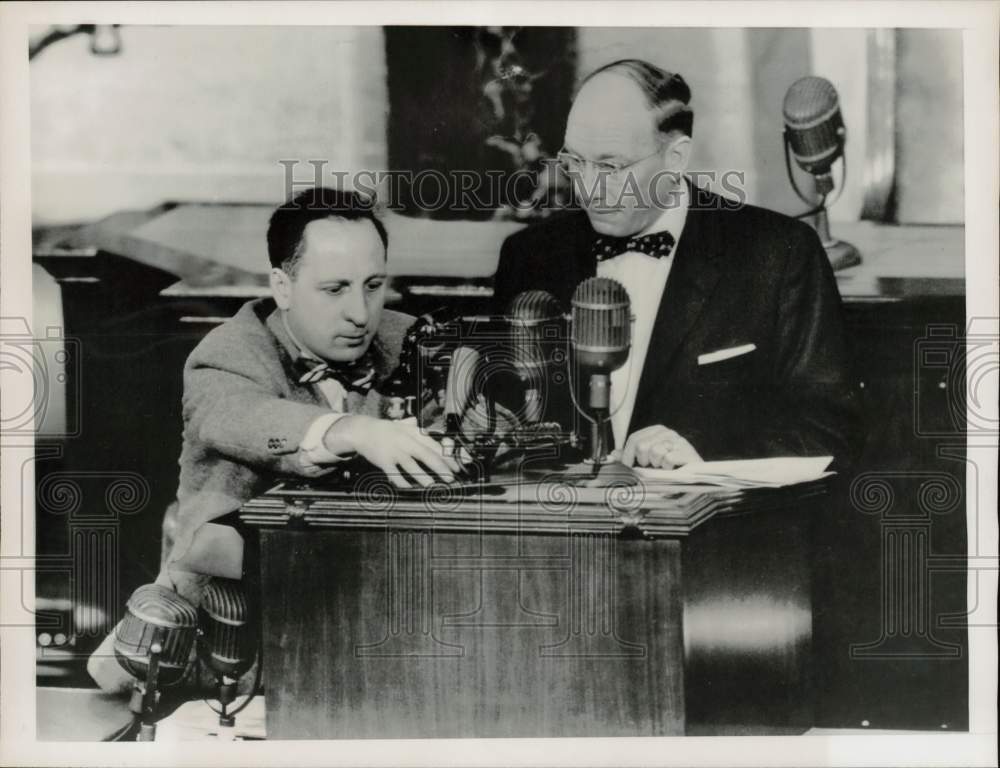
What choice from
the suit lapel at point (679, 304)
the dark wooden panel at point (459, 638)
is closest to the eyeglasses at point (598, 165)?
the suit lapel at point (679, 304)

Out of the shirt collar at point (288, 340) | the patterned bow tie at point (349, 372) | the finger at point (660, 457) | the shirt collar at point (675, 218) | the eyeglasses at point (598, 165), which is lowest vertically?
the finger at point (660, 457)

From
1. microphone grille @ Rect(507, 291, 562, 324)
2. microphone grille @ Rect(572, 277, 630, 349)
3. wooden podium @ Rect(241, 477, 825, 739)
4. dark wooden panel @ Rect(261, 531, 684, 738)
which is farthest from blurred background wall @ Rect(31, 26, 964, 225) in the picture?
dark wooden panel @ Rect(261, 531, 684, 738)

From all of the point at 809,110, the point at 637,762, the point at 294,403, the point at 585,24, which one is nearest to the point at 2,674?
the point at 294,403

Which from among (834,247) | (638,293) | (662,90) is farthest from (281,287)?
(834,247)

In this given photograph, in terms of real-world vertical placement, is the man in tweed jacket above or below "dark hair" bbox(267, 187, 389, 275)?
below

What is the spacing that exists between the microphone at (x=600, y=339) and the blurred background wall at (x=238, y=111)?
515 millimetres

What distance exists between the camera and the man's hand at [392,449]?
3.24 meters

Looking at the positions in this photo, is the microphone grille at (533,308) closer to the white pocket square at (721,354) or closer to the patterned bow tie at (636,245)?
the patterned bow tie at (636,245)

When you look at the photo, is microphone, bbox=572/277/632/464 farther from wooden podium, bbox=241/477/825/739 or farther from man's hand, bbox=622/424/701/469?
wooden podium, bbox=241/477/825/739

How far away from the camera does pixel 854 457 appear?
3.38 m

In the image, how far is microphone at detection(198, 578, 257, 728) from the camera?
3.28 meters

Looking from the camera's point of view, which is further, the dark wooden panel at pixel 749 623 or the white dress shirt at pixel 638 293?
the white dress shirt at pixel 638 293

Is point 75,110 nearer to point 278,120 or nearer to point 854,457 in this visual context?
point 278,120

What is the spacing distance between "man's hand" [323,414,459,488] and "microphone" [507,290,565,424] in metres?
0.30
